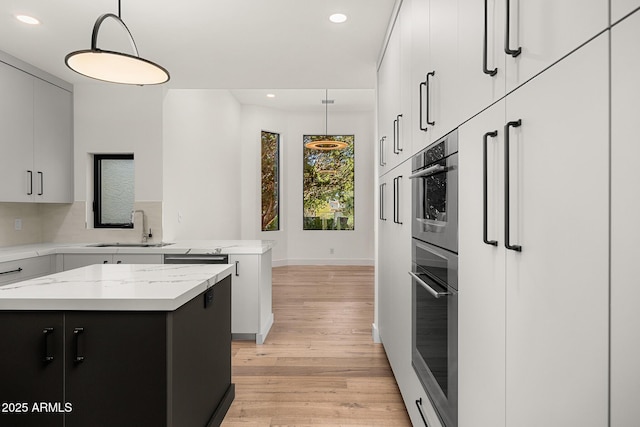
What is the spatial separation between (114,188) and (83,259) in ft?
3.11

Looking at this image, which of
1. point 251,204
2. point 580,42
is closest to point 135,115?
point 251,204

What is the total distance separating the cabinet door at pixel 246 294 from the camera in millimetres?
3648

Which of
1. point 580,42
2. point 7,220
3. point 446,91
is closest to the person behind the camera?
point 580,42

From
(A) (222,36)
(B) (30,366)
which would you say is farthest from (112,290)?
(A) (222,36)

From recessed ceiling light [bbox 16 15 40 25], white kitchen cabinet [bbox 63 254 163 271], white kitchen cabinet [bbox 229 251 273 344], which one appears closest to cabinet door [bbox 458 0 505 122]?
white kitchen cabinet [bbox 229 251 273 344]

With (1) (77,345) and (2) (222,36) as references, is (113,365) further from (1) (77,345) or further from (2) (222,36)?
(2) (222,36)

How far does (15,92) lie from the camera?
346 centimetres

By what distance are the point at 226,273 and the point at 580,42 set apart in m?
1.99

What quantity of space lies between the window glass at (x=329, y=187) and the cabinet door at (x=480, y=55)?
6877 millimetres

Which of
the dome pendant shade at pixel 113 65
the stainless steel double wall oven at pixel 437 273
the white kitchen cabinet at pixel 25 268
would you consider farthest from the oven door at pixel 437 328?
the white kitchen cabinet at pixel 25 268

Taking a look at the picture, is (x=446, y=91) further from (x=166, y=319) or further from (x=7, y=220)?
(x=7, y=220)

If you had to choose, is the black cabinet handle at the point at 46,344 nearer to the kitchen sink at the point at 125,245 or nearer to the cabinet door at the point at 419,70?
the cabinet door at the point at 419,70

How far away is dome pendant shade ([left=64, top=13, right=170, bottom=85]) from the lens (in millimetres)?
1792

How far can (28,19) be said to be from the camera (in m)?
2.75
